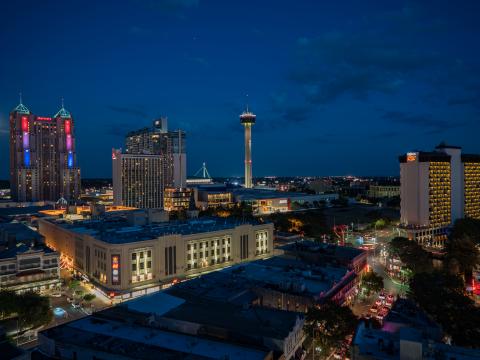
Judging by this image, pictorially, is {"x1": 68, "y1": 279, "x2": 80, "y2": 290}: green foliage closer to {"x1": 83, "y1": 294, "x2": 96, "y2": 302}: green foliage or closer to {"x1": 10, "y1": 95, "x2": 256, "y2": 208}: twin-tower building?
{"x1": 83, "y1": 294, "x2": 96, "y2": 302}: green foliage

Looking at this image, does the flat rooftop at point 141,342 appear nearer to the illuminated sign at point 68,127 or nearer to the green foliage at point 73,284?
the green foliage at point 73,284

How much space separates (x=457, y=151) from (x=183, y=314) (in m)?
87.4

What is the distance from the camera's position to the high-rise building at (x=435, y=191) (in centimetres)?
8700

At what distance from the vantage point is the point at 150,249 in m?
52.3

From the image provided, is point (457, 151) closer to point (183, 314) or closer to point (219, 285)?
point (219, 285)

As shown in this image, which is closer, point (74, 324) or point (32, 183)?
point (74, 324)

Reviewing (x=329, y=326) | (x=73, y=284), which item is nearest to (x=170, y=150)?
(x=73, y=284)

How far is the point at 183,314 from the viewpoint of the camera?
30328 millimetres

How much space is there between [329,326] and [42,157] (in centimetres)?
15340

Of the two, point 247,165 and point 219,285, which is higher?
point 247,165

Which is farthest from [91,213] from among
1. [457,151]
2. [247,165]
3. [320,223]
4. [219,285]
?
[247,165]

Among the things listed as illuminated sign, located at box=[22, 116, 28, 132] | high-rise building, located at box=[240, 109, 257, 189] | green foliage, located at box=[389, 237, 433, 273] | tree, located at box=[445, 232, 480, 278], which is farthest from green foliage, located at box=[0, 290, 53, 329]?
high-rise building, located at box=[240, 109, 257, 189]

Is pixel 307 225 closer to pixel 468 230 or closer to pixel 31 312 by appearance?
pixel 468 230

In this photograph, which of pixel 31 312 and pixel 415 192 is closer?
pixel 31 312
